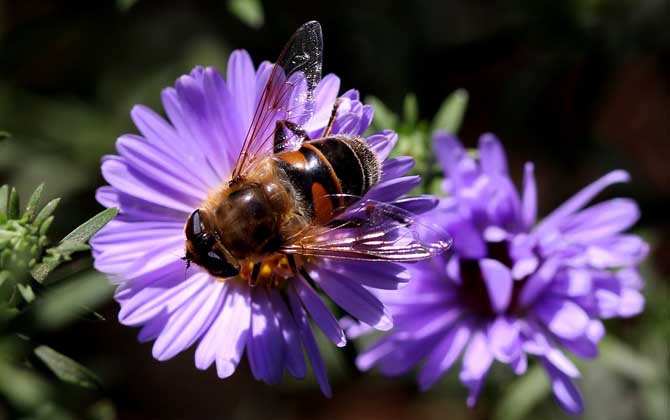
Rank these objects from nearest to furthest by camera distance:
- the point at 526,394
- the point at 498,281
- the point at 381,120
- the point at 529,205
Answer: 1. the point at 498,281
2. the point at 529,205
3. the point at 381,120
4. the point at 526,394

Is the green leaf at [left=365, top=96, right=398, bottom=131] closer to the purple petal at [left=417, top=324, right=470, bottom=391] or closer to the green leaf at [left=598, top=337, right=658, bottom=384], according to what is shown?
the purple petal at [left=417, top=324, right=470, bottom=391]

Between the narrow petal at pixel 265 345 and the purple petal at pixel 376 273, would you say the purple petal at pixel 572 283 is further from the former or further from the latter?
the narrow petal at pixel 265 345

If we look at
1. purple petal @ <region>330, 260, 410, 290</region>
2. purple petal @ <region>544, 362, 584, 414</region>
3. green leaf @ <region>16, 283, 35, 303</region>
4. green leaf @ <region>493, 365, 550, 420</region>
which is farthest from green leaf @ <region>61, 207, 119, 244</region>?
green leaf @ <region>493, 365, 550, 420</region>

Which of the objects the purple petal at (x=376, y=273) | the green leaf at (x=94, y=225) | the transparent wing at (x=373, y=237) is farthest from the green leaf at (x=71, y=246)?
the purple petal at (x=376, y=273)

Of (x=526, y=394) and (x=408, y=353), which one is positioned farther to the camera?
(x=526, y=394)

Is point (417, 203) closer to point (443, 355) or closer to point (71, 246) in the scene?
point (443, 355)

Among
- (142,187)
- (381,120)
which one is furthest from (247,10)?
(142,187)

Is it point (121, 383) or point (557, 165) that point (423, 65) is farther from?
point (121, 383)
